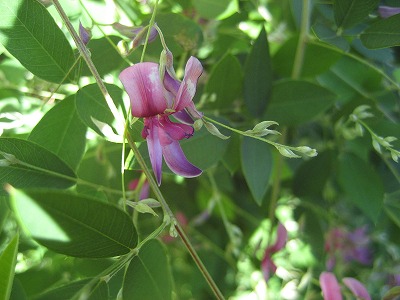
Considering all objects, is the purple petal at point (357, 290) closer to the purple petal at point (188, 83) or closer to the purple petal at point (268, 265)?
the purple petal at point (268, 265)

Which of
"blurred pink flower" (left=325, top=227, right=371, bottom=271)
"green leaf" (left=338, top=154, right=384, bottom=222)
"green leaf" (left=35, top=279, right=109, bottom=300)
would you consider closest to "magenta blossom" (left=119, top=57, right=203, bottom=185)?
"green leaf" (left=35, top=279, right=109, bottom=300)

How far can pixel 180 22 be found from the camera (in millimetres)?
677

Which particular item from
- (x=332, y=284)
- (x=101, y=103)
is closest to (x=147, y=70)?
(x=101, y=103)

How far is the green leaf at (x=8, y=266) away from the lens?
43cm

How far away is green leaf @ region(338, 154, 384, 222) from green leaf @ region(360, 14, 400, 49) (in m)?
0.21

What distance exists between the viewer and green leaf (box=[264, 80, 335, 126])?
2.34 feet

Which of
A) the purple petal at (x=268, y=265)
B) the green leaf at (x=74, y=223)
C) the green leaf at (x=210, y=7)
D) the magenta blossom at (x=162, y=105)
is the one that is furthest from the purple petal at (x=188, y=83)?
the purple petal at (x=268, y=265)

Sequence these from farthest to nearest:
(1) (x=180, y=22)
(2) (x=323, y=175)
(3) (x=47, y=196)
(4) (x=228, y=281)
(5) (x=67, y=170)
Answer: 1. (4) (x=228, y=281)
2. (2) (x=323, y=175)
3. (1) (x=180, y=22)
4. (5) (x=67, y=170)
5. (3) (x=47, y=196)

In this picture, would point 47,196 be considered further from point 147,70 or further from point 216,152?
point 216,152

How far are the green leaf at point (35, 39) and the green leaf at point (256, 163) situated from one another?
0.24m

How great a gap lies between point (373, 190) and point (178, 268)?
47 centimetres

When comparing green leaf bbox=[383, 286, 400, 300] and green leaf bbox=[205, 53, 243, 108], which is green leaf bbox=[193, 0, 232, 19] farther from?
green leaf bbox=[383, 286, 400, 300]

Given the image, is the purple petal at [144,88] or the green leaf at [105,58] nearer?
the purple petal at [144,88]

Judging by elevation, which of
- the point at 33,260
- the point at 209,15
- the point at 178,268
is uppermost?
the point at 209,15
